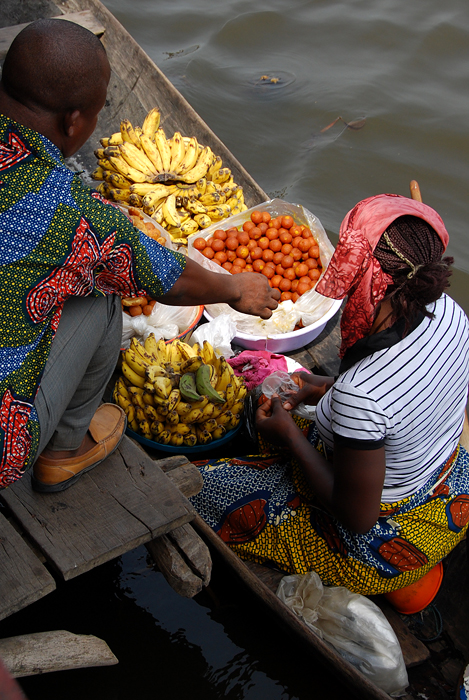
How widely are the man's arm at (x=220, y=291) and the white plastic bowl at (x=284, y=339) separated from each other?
3.47 ft

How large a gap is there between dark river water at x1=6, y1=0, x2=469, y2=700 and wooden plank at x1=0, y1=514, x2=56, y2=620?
3.21 feet

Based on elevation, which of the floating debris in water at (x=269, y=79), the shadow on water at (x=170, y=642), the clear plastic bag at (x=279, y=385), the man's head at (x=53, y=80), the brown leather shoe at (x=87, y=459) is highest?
the man's head at (x=53, y=80)

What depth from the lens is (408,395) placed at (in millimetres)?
1691

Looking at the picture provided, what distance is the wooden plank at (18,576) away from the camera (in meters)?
1.61

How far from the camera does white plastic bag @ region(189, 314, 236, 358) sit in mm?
2963

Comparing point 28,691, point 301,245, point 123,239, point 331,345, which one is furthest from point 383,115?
point 28,691

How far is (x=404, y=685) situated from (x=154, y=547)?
3.47 ft

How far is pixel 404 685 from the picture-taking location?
1.99 metres

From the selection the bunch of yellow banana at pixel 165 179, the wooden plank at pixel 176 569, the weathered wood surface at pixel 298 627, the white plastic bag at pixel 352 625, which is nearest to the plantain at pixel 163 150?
the bunch of yellow banana at pixel 165 179

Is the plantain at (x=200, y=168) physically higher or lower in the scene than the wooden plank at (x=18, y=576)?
higher

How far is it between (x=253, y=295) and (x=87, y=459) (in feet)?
2.77

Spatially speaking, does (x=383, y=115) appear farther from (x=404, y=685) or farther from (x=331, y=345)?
(x=404, y=685)

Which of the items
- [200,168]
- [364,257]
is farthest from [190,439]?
[200,168]

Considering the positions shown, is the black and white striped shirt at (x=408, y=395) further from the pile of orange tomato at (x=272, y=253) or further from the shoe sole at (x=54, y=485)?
the pile of orange tomato at (x=272, y=253)
